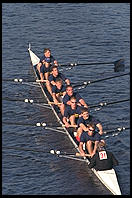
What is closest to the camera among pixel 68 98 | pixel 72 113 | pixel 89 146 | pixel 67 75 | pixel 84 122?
pixel 89 146

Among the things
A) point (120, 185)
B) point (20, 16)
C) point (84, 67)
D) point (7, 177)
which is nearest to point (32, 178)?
point (7, 177)

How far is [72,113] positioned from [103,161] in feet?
16.0

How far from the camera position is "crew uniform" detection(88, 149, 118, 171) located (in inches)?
1428

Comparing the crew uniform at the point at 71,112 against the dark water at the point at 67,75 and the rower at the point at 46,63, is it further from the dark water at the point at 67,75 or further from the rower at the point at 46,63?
the rower at the point at 46,63

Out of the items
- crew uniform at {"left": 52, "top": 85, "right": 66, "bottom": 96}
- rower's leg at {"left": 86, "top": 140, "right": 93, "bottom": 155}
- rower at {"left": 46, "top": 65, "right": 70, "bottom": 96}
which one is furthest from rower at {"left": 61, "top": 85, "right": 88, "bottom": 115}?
rower's leg at {"left": 86, "top": 140, "right": 93, "bottom": 155}

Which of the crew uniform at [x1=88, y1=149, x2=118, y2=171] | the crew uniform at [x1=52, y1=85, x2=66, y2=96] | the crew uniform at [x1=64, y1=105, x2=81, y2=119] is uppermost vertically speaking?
the crew uniform at [x1=52, y1=85, x2=66, y2=96]

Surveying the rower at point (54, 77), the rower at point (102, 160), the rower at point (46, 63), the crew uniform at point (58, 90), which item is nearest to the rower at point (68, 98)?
the crew uniform at point (58, 90)

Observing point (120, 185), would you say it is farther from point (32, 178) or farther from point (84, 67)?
point (84, 67)

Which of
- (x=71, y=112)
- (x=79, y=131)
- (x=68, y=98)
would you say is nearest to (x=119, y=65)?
(x=68, y=98)

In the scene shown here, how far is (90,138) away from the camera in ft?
123

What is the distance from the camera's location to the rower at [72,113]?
40125mm

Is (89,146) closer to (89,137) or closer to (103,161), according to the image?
(89,137)

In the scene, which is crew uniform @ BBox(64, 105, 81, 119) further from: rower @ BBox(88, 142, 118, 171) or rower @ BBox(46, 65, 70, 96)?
rower @ BBox(88, 142, 118, 171)

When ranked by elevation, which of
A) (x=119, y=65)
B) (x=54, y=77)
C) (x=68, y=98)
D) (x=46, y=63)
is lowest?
(x=68, y=98)
